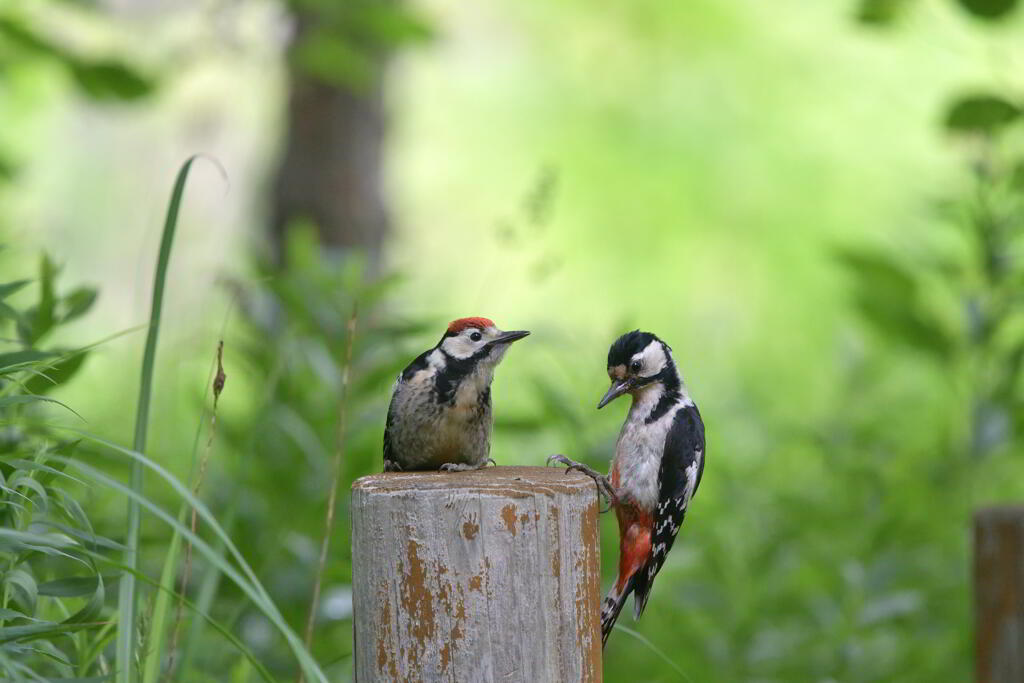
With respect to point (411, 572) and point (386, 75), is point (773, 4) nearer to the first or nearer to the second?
point (386, 75)

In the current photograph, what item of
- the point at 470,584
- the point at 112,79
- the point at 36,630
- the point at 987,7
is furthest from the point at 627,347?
the point at 112,79

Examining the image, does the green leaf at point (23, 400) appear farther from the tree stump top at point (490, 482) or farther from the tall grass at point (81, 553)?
the tree stump top at point (490, 482)

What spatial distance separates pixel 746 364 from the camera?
9.73 meters

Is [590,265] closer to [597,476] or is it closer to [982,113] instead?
[982,113]

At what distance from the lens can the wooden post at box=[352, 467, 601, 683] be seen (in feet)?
5.95

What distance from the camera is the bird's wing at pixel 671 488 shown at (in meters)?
2.62

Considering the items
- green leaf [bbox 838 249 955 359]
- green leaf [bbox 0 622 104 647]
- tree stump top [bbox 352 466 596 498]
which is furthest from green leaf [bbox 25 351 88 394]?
green leaf [bbox 838 249 955 359]

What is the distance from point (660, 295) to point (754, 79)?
7.26 ft

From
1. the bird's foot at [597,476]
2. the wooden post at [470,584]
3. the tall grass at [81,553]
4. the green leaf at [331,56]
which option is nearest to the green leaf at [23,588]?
the tall grass at [81,553]

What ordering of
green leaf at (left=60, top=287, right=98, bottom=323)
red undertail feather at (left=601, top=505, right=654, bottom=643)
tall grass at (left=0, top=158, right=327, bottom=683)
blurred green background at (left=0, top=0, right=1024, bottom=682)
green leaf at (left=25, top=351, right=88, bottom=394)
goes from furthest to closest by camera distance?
blurred green background at (left=0, top=0, right=1024, bottom=682), green leaf at (left=60, top=287, right=98, bottom=323), red undertail feather at (left=601, top=505, right=654, bottom=643), green leaf at (left=25, top=351, right=88, bottom=394), tall grass at (left=0, top=158, right=327, bottom=683)

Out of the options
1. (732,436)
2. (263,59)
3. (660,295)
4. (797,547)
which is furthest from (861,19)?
(660,295)

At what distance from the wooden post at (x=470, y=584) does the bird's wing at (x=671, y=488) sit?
0.73 metres

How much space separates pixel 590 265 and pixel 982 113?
7.59 m

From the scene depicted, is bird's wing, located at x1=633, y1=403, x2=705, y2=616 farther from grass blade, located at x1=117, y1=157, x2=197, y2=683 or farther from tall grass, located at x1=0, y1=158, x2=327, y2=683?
grass blade, located at x1=117, y1=157, x2=197, y2=683
